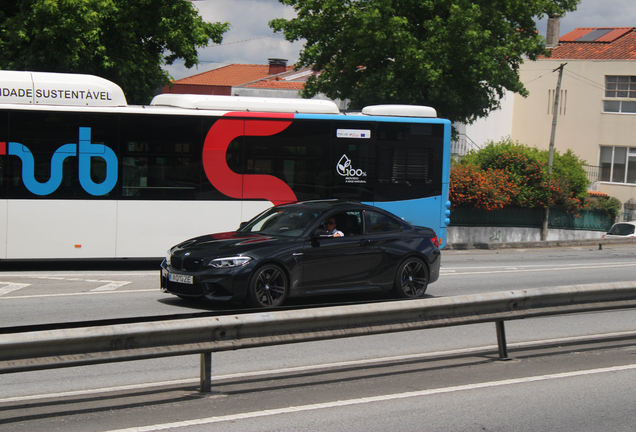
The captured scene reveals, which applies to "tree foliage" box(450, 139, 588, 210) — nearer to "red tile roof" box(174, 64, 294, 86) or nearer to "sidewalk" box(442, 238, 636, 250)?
"sidewalk" box(442, 238, 636, 250)

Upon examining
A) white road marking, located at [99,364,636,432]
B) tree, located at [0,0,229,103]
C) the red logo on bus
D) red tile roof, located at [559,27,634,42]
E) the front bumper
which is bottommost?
white road marking, located at [99,364,636,432]

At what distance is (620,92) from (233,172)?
3630 cm

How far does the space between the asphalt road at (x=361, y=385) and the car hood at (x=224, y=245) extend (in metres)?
0.82

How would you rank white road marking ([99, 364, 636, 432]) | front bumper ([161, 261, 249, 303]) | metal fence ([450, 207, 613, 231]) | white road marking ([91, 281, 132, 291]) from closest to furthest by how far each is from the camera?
white road marking ([99, 364, 636, 432]) → front bumper ([161, 261, 249, 303]) → white road marking ([91, 281, 132, 291]) → metal fence ([450, 207, 613, 231])

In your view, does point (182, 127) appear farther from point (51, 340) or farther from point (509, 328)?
point (51, 340)

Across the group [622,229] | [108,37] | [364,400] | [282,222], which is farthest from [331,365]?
[622,229]

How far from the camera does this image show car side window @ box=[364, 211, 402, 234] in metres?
10.5

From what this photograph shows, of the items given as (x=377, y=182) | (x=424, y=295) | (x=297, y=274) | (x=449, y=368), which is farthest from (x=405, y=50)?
(x=449, y=368)

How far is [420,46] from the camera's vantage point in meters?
24.0

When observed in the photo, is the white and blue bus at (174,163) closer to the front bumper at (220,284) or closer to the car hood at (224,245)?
the car hood at (224,245)

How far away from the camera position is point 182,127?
1349 cm

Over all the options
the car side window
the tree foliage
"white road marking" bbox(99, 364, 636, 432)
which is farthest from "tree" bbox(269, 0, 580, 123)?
"white road marking" bbox(99, 364, 636, 432)

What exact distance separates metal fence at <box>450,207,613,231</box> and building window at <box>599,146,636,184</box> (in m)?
13.3

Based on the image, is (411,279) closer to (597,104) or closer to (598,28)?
(597,104)
